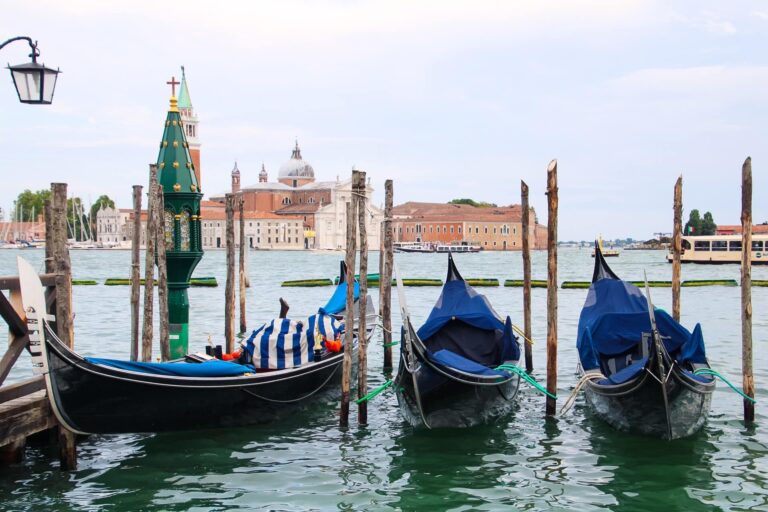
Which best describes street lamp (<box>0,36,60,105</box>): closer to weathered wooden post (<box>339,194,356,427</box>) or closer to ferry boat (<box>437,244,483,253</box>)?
weathered wooden post (<box>339,194,356,427</box>)

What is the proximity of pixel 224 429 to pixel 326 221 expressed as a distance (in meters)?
73.1

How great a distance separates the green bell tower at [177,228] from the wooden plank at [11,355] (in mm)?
2544

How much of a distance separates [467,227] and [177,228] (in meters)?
72.7

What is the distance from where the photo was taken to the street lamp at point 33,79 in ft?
14.6

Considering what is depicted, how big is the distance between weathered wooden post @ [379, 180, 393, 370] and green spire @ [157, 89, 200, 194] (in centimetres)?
178

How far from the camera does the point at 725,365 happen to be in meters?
10.0

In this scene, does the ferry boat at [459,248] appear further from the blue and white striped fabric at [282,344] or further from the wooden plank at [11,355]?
the wooden plank at [11,355]

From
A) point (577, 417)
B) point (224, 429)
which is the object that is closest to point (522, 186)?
point (577, 417)

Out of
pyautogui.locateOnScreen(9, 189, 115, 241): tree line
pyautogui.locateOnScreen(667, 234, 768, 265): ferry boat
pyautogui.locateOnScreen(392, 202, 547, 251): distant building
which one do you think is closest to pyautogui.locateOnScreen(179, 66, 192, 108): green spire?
pyautogui.locateOnScreen(9, 189, 115, 241): tree line

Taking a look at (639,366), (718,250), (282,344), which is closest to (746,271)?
(639,366)

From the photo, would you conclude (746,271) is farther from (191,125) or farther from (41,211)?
(41,211)

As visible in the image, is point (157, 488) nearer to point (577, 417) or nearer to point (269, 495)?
point (269, 495)

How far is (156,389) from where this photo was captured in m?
5.63

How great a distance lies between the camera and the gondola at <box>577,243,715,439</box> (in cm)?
600
